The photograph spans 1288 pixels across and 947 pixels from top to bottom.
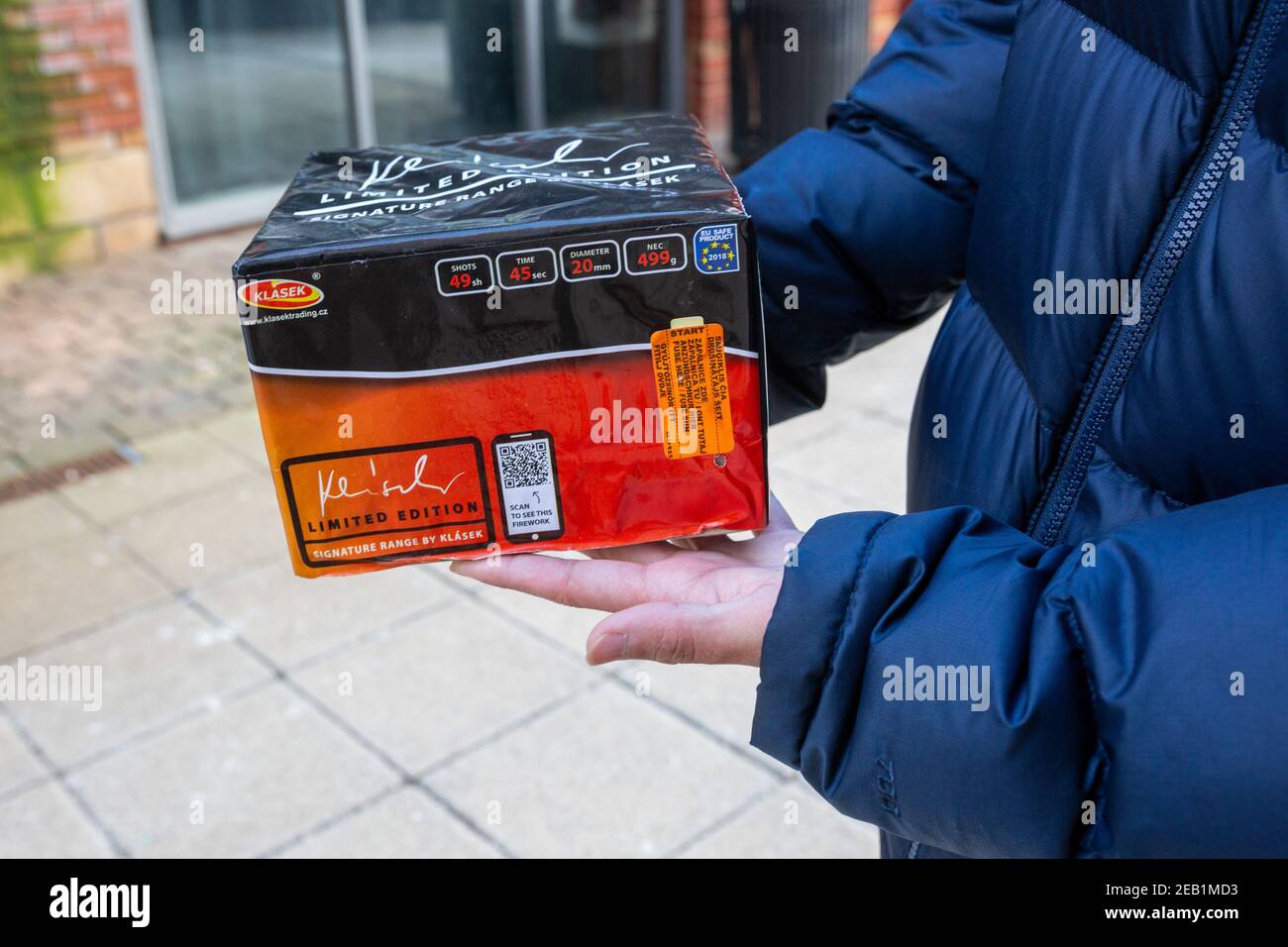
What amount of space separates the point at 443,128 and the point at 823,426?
3.00 metres

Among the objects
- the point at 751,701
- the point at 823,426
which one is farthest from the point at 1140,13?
the point at 823,426

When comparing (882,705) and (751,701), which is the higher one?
(882,705)

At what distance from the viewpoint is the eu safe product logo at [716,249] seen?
108 cm

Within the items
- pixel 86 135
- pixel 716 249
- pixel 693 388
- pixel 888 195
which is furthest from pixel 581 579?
pixel 86 135

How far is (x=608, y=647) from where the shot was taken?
1081mm

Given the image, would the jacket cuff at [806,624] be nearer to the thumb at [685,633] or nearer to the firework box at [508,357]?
the thumb at [685,633]

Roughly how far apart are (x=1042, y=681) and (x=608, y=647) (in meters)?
0.37

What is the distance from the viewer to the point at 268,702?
287cm

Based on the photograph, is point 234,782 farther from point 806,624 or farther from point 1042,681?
point 1042,681

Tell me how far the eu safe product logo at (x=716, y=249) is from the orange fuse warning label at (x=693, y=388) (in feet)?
0.17

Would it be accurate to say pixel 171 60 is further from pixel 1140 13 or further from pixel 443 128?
pixel 1140 13

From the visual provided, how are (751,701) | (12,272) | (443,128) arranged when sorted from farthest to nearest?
(443,128), (12,272), (751,701)
